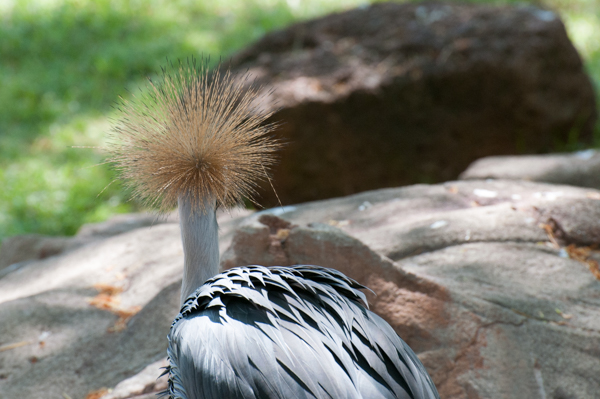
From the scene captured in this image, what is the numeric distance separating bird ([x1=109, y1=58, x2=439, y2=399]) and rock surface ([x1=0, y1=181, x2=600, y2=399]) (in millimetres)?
279

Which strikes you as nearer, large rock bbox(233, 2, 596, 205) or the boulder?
the boulder

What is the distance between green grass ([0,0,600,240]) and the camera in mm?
4527

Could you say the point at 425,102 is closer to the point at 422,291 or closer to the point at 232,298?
the point at 422,291

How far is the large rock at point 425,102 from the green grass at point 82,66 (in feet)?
4.74

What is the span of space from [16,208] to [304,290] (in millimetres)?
3498

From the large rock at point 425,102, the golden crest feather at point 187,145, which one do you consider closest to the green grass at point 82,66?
the large rock at point 425,102

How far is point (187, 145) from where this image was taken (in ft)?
5.83

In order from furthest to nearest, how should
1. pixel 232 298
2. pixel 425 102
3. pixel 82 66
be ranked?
pixel 82 66
pixel 425 102
pixel 232 298

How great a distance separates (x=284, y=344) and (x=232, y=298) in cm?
23

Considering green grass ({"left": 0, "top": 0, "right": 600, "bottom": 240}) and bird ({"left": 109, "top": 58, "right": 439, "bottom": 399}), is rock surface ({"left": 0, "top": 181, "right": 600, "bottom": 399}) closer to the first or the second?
bird ({"left": 109, "top": 58, "right": 439, "bottom": 399})

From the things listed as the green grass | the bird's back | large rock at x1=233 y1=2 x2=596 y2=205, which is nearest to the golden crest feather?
the bird's back

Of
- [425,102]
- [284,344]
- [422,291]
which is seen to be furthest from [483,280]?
[425,102]

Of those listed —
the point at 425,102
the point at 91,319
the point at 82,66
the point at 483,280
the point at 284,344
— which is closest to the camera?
the point at 284,344

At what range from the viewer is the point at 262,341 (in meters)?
1.52
